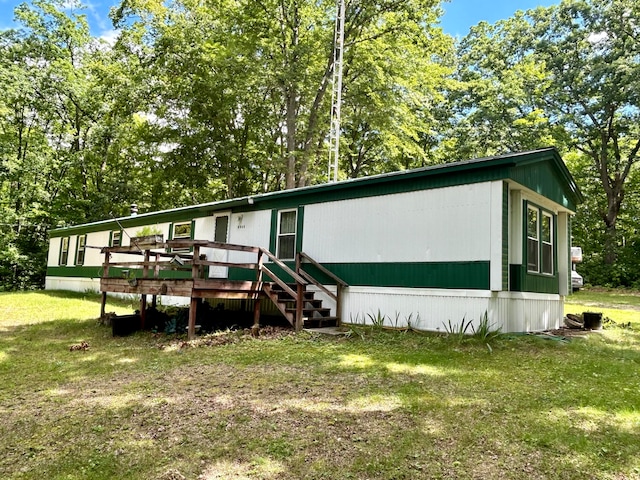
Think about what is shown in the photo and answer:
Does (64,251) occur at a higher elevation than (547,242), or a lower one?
lower

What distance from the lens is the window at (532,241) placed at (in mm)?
8539

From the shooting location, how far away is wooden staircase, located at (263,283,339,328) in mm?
8641

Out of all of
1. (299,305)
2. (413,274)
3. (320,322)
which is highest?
(413,274)

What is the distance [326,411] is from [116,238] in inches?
579

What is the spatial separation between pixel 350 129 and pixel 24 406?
2255 cm

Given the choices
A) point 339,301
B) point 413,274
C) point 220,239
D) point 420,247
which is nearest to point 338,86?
point 220,239

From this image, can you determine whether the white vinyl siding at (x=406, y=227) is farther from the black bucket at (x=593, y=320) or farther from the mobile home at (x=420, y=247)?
the black bucket at (x=593, y=320)

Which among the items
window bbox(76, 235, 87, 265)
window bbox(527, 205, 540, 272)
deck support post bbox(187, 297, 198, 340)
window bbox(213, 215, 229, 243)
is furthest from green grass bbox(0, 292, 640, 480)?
window bbox(76, 235, 87, 265)

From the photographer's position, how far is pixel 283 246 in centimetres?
1066

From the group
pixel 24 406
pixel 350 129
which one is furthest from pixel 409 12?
pixel 24 406

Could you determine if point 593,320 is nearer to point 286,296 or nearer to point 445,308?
point 445,308

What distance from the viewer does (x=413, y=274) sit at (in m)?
8.24

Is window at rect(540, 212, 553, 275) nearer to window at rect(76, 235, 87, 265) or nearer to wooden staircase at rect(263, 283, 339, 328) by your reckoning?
wooden staircase at rect(263, 283, 339, 328)

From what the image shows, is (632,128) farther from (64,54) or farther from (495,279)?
(64,54)
